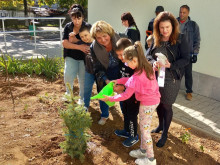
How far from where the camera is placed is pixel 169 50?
2.69 metres

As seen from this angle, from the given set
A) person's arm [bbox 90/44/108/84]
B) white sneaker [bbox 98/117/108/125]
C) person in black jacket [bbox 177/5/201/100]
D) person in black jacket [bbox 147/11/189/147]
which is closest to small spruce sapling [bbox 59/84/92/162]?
person's arm [bbox 90/44/108/84]

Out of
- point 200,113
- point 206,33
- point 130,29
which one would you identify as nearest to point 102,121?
point 130,29

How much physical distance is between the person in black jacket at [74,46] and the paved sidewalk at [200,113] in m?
2.03

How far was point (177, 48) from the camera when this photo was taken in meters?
2.70

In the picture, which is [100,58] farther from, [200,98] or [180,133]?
[200,98]

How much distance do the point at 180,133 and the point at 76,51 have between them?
221 cm

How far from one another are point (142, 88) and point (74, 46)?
1622 millimetres

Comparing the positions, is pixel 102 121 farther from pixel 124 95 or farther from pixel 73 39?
pixel 73 39

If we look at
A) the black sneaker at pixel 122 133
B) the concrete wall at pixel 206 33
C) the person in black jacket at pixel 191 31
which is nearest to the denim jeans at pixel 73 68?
the black sneaker at pixel 122 133

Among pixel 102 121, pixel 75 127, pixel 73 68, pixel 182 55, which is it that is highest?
pixel 182 55

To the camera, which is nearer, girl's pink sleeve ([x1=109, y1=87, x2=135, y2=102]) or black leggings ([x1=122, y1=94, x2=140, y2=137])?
girl's pink sleeve ([x1=109, y1=87, x2=135, y2=102])

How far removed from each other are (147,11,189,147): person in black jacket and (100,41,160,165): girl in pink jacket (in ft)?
1.16

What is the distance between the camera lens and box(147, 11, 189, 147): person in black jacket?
2.61 m

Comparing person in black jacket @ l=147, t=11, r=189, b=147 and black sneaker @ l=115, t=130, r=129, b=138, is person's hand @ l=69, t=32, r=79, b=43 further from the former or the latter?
black sneaker @ l=115, t=130, r=129, b=138
